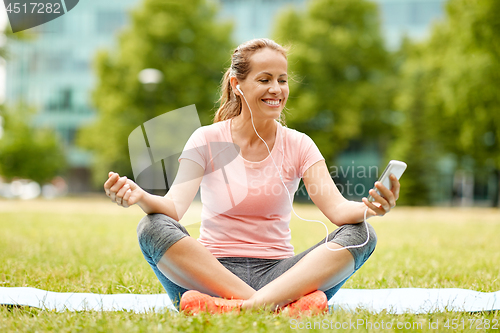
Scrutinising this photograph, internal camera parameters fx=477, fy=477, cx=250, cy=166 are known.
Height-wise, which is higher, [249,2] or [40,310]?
[249,2]

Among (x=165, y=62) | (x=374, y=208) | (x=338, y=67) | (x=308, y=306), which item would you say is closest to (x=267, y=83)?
(x=374, y=208)

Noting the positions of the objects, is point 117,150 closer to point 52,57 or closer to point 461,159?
point 461,159

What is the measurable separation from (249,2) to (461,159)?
18.4 m

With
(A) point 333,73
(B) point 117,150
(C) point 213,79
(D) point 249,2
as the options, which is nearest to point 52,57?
(D) point 249,2

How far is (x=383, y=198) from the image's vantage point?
231 cm

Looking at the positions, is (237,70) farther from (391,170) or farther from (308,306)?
(308,306)

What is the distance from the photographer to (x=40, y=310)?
8.41 feet

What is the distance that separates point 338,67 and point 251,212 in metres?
21.4

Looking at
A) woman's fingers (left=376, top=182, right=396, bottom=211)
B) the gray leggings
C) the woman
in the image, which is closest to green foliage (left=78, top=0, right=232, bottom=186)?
the woman

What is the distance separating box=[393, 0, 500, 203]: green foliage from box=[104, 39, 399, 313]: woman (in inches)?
572

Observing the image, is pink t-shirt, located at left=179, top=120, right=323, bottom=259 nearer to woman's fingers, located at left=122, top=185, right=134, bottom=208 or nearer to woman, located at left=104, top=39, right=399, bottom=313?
woman, located at left=104, top=39, right=399, bottom=313

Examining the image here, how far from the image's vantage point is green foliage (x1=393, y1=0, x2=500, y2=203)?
1532 centimetres

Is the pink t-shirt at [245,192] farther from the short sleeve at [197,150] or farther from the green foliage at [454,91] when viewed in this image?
the green foliage at [454,91]

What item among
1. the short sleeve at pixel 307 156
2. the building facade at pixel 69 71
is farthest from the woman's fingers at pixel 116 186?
the building facade at pixel 69 71
